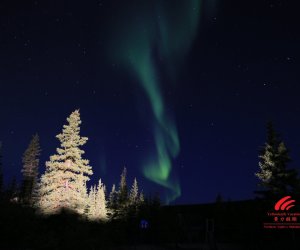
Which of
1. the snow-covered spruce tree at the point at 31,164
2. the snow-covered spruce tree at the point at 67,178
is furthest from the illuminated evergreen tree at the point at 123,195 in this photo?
the snow-covered spruce tree at the point at 67,178

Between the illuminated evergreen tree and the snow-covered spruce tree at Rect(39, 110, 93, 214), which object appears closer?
the snow-covered spruce tree at Rect(39, 110, 93, 214)

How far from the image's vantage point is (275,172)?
32.1 m

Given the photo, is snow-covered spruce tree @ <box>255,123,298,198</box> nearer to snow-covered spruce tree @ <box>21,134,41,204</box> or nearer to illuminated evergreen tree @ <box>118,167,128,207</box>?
illuminated evergreen tree @ <box>118,167,128,207</box>

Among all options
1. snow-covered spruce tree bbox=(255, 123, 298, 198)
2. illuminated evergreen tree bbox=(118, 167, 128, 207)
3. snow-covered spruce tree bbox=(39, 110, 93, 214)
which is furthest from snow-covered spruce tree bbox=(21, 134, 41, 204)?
snow-covered spruce tree bbox=(255, 123, 298, 198)

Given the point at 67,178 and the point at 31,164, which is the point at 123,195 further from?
the point at 67,178

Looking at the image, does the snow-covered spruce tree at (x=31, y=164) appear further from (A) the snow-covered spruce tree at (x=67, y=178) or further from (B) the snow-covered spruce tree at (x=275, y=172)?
(B) the snow-covered spruce tree at (x=275, y=172)

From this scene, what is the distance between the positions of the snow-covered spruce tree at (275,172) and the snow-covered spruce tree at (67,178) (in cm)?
1611

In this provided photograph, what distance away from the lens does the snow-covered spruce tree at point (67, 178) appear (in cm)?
2938

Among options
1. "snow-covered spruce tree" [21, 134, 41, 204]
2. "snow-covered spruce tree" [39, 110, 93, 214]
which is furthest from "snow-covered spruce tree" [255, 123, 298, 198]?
"snow-covered spruce tree" [21, 134, 41, 204]

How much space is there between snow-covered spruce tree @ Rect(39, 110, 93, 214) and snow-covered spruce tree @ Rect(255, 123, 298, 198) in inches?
634

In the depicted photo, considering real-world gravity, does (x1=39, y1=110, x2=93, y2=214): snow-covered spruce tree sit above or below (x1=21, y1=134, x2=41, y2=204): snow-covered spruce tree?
below

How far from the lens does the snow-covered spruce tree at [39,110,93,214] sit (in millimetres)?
29375

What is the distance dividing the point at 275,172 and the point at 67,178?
61.9 ft

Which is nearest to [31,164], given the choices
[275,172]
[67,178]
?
[67,178]
